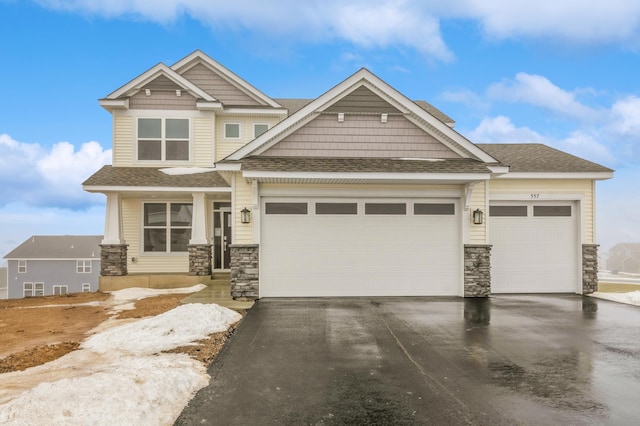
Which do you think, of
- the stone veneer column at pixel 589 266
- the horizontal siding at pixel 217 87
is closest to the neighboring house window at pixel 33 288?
the horizontal siding at pixel 217 87

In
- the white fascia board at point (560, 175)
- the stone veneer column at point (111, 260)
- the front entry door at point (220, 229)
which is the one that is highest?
the white fascia board at point (560, 175)

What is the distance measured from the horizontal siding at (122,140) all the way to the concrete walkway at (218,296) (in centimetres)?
540

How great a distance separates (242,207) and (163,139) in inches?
243

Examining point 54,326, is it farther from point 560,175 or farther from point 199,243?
point 560,175

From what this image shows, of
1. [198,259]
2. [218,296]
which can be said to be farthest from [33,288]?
[218,296]

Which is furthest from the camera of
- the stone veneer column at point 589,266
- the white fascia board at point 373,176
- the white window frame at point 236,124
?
the white window frame at point 236,124

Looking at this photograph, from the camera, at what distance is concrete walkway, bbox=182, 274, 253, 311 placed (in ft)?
32.8

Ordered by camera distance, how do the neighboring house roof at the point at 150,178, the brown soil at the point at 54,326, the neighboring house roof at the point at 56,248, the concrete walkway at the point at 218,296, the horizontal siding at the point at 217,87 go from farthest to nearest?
1. the neighboring house roof at the point at 56,248
2. the horizontal siding at the point at 217,87
3. the neighboring house roof at the point at 150,178
4. the concrete walkway at the point at 218,296
5. the brown soil at the point at 54,326

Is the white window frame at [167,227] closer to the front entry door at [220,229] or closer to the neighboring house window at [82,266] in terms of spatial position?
the front entry door at [220,229]

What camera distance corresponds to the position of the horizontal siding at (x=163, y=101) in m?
15.2

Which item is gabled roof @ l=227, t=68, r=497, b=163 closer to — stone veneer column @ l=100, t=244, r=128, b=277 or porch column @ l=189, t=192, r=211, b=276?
porch column @ l=189, t=192, r=211, b=276

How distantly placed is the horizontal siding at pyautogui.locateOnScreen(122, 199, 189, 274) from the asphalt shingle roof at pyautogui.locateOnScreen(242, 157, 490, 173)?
6537mm

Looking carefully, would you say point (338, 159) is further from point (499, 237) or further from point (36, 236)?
point (36, 236)

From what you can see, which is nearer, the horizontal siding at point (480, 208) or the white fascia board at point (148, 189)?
the horizontal siding at point (480, 208)
